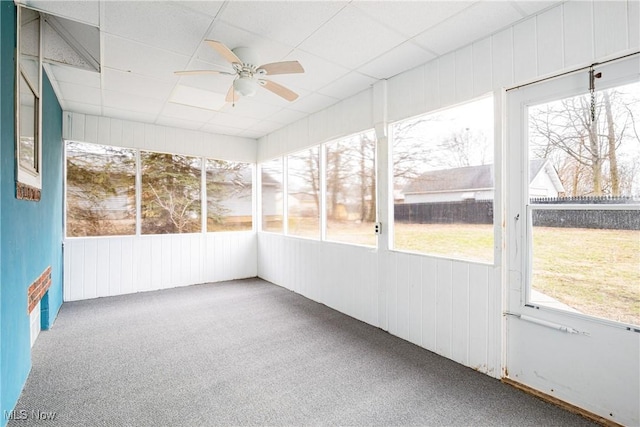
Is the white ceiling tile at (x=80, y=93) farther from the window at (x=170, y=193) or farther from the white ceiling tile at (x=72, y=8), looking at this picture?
the white ceiling tile at (x=72, y=8)

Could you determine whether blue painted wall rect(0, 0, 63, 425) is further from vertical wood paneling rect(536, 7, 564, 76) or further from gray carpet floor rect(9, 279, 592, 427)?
vertical wood paneling rect(536, 7, 564, 76)

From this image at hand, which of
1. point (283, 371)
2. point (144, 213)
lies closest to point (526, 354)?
point (283, 371)

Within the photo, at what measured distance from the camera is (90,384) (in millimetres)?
2389

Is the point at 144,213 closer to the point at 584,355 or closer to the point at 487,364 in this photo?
the point at 487,364

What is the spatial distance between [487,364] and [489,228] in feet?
3.63

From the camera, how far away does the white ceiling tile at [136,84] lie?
3252mm

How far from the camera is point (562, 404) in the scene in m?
2.14

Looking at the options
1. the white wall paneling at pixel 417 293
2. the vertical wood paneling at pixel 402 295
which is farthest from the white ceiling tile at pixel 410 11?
the vertical wood paneling at pixel 402 295

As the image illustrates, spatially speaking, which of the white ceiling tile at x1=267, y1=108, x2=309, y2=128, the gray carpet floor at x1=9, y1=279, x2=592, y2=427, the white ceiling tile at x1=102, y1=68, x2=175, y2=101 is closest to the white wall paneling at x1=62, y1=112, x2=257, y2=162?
the white ceiling tile at x1=267, y1=108, x2=309, y2=128

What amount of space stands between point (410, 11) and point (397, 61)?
2.42 feet

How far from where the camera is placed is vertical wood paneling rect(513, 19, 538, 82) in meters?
2.26

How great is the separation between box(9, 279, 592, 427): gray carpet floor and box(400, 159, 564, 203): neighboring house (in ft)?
4.81

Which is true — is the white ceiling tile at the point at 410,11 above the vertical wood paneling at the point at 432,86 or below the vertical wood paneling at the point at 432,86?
above

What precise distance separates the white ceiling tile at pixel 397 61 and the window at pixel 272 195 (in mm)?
2722
